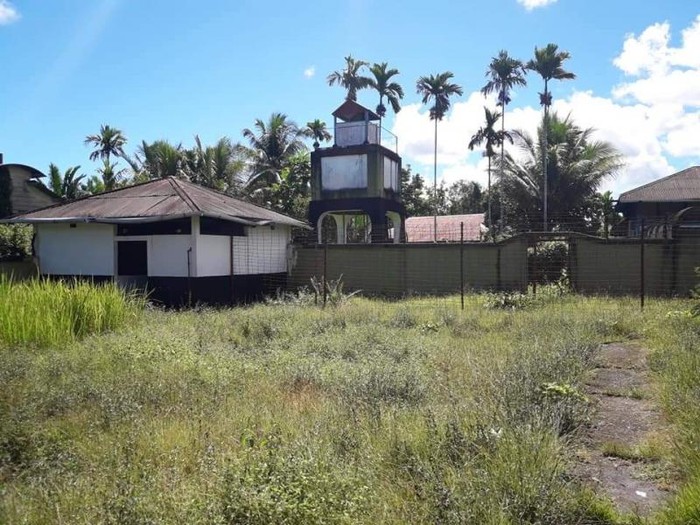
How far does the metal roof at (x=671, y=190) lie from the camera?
1942 cm

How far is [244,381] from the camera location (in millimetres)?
5742

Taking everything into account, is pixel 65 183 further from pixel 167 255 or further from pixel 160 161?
pixel 167 255

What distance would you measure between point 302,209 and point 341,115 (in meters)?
7.07

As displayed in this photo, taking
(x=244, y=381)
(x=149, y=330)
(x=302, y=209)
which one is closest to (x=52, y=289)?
(x=149, y=330)

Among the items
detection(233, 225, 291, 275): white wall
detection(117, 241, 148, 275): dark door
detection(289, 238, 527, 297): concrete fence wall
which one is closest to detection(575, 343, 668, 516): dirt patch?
detection(289, 238, 527, 297): concrete fence wall

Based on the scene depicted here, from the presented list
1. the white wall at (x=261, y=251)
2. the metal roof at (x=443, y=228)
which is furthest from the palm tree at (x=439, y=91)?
the white wall at (x=261, y=251)

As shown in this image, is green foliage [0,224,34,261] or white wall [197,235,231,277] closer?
white wall [197,235,231,277]

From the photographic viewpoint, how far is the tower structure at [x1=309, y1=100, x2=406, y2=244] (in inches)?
854

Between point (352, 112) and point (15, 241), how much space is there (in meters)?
13.0

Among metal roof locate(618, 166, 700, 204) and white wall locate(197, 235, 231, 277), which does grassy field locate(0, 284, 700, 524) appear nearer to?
white wall locate(197, 235, 231, 277)

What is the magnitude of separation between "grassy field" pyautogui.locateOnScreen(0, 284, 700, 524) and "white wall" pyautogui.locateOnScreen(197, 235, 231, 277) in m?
6.11

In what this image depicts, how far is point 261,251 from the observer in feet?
55.8

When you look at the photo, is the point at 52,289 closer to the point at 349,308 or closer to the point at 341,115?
the point at 349,308

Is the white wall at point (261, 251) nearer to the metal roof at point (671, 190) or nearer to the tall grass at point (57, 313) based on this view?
the tall grass at point (57, 313)
